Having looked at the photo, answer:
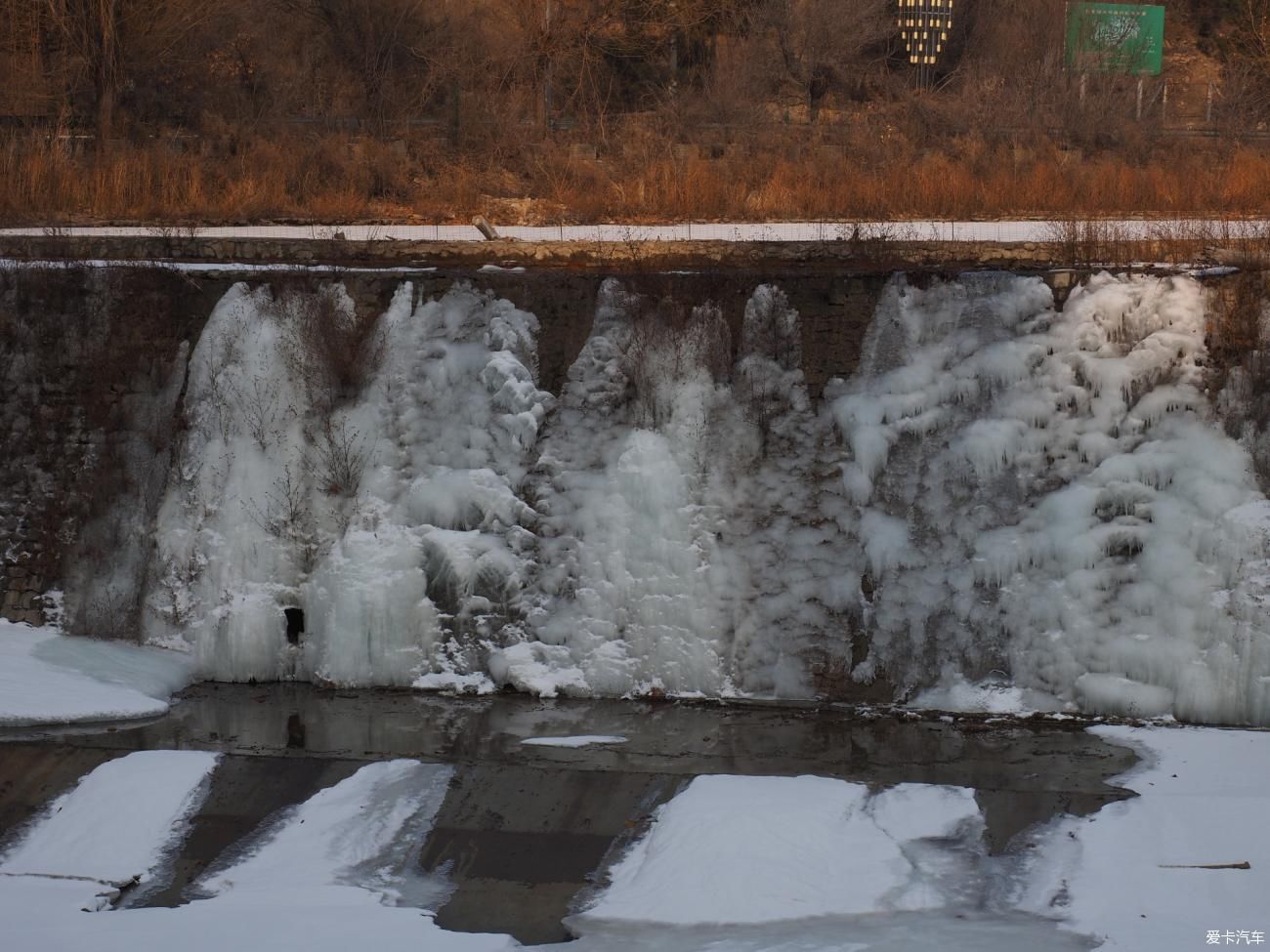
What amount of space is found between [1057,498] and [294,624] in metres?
5.88

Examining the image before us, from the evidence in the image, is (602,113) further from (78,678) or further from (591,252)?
(78,678)

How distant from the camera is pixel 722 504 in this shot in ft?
39.9

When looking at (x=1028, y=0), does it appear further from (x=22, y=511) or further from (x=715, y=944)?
(x=715, y=944)

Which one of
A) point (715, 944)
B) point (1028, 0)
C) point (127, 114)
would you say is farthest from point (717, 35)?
point (715, 944)

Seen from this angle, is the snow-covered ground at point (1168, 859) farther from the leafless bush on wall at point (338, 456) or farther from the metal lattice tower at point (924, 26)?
the metal lattice tower at point (924, 26)

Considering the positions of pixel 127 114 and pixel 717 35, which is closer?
pixel 127 114

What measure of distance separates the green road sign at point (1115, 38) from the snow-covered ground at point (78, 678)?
1662cm

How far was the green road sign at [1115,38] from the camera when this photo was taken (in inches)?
914

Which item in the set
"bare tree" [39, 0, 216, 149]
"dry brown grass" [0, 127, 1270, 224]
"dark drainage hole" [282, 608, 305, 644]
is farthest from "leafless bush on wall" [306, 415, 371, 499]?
"bare tree" [39, 0, 216, 149]

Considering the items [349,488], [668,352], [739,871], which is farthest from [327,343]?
[739,871]

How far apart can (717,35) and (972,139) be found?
5.87 m

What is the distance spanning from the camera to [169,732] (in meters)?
10.8

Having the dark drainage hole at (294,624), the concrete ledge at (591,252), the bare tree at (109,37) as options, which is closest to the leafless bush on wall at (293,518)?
the dark drainage hole at (294,624)

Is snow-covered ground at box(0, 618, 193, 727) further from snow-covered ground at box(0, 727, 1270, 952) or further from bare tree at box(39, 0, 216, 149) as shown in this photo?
bare tree at box(39, 0, 216, 149)
